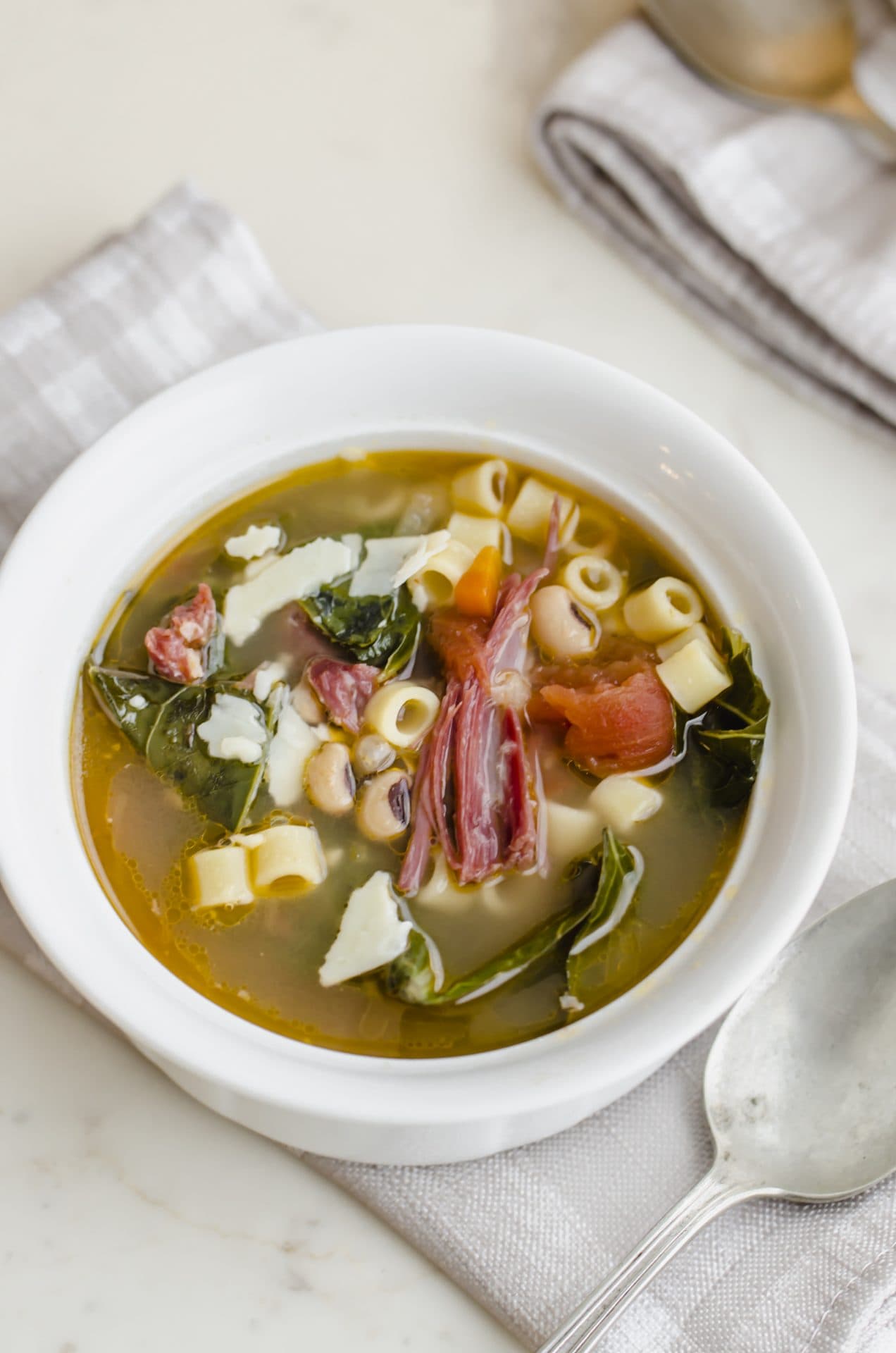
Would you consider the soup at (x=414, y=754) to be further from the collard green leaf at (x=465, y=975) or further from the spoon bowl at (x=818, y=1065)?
the spoon bowl at (x=818, y=1065)

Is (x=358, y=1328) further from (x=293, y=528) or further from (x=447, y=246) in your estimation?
(x=447, y=246)

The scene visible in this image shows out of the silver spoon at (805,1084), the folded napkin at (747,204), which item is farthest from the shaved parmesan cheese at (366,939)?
the folded napkin at (747,204)

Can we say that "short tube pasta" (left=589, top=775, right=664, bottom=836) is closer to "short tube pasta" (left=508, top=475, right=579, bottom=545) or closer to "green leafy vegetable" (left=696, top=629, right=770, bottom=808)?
"green leafy vegetable" (left=696, top=629, right=770, bottom=808)

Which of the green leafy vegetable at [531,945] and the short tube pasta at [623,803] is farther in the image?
the short tube pasta at [623,803]

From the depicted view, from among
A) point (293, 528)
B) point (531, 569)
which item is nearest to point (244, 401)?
point (293, 528)

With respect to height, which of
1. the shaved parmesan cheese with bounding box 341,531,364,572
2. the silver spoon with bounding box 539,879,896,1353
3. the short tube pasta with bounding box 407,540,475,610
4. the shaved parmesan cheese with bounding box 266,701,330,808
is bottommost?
the silver spoon with bounding box 539,879,896,1353

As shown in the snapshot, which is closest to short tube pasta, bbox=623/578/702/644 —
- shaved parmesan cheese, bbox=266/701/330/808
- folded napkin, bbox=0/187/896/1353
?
folded napkin, bbox=0/187/896/1353

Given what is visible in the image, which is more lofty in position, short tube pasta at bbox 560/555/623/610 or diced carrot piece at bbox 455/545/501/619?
diced carrot piece at bbox 455/545/501/619
